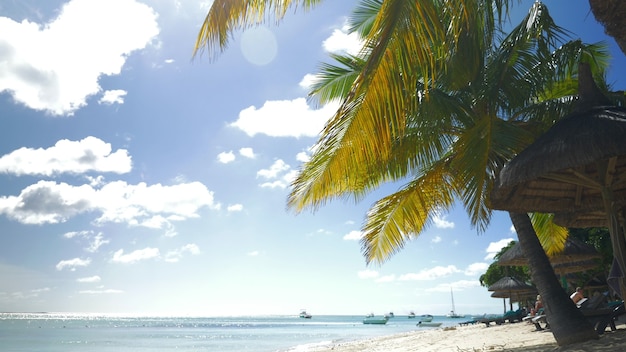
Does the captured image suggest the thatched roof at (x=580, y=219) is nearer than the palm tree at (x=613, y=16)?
No

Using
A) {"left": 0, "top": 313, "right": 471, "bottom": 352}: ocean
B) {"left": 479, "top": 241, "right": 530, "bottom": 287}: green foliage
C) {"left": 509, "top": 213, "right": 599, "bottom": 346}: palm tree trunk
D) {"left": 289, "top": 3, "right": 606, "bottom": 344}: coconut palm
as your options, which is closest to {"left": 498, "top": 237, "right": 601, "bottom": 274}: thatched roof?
{"left": 289, "top": 3, "right": 606, "bottom": 344}: coconut palm

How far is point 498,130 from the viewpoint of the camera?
7.32 meters

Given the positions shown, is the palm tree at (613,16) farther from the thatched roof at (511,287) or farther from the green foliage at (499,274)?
the green foliage at (499,274)

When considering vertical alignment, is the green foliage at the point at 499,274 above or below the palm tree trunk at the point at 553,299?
above

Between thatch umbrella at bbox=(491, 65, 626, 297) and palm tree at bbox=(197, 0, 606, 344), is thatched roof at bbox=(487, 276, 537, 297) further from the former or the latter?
thatch umbrella at bbox=(491, 65, 626, 297)

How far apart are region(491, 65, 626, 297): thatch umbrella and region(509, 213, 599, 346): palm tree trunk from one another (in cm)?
56

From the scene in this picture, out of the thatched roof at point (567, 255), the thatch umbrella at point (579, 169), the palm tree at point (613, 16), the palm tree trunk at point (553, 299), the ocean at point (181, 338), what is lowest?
the ocean at point (181, 338)

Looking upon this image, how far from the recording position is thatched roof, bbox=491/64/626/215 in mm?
5234

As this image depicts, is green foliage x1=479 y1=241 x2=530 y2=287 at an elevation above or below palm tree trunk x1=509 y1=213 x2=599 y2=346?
above

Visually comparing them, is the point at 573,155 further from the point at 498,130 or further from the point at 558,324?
the point at 558,324

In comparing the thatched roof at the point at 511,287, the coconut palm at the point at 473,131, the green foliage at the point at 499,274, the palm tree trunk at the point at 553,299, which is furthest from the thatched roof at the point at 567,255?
the green foliage at the point at 499,274

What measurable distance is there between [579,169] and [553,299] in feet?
6.50

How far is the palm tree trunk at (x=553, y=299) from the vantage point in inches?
262

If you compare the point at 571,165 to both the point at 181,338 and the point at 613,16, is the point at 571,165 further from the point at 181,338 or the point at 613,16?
the point at 181,338
